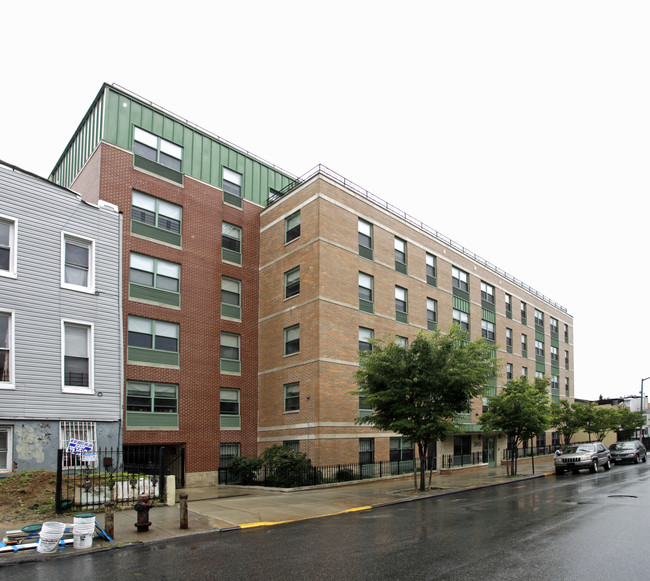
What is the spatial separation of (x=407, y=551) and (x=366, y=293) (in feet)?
65.4

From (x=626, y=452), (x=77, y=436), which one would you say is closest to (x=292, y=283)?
(x=77, y=436)

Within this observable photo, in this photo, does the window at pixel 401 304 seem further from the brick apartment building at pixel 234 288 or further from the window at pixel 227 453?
the window at pixel 227 453

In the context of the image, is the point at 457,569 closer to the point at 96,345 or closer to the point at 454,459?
the point at 96,345

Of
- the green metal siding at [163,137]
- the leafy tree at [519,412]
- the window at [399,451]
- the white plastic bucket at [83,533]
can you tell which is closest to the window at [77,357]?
the white plastic bucket at [83,533]

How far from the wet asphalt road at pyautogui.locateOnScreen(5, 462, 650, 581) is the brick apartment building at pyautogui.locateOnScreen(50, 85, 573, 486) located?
1112 centimetres

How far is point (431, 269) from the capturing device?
35531 millimetres

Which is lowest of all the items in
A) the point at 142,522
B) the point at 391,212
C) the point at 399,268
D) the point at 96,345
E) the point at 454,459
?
the point at 454,459

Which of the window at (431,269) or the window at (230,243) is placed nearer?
the window at (230,243)

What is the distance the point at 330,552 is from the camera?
1047 centimetres

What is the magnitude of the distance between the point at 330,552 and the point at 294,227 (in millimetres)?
20246

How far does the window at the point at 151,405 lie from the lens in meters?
23.7

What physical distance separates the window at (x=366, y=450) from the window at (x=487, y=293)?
1750 cm

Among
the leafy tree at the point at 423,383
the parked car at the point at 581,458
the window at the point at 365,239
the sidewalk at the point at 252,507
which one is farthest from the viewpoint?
the parked car at the point at 581,458

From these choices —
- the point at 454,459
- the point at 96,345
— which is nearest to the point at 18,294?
the point at 96,345
